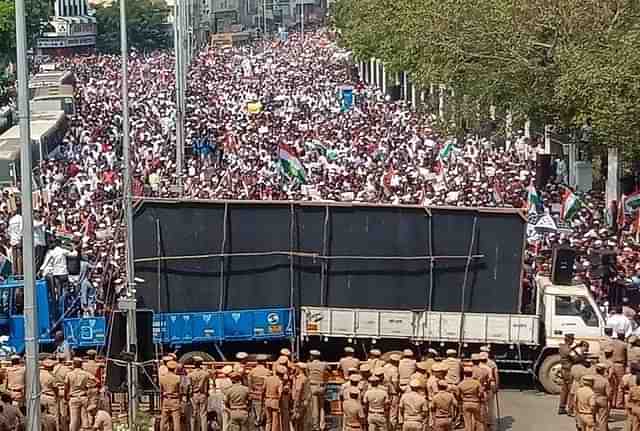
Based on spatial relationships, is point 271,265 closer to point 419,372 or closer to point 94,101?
point 419,372

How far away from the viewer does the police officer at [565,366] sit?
1872 cm

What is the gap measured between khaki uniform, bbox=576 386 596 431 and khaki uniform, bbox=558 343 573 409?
4.68 feet

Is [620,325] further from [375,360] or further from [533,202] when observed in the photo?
[533,202]

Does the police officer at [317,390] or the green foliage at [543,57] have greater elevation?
the green foliage at [543,57]

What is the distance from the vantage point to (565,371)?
61.4 ft

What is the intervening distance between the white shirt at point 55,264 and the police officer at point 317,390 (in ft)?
16.9

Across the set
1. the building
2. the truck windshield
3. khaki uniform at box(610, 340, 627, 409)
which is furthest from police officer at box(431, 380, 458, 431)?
the building

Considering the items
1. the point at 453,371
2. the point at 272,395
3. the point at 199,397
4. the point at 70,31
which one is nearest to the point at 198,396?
the point at 199,397

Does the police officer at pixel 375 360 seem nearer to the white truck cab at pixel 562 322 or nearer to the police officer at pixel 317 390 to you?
the police officer at pixel 317 390

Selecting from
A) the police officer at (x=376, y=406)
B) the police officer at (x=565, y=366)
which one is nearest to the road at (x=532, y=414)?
the police officer at (x=565, y=366)

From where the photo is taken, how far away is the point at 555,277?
19.9 metres

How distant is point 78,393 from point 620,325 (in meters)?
8.00

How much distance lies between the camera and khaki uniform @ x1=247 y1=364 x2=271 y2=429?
691 inches

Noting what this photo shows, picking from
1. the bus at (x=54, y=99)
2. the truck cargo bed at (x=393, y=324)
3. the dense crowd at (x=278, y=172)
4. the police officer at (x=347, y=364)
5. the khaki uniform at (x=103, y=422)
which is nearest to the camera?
the khaki uniform at (x=103, y=422)
